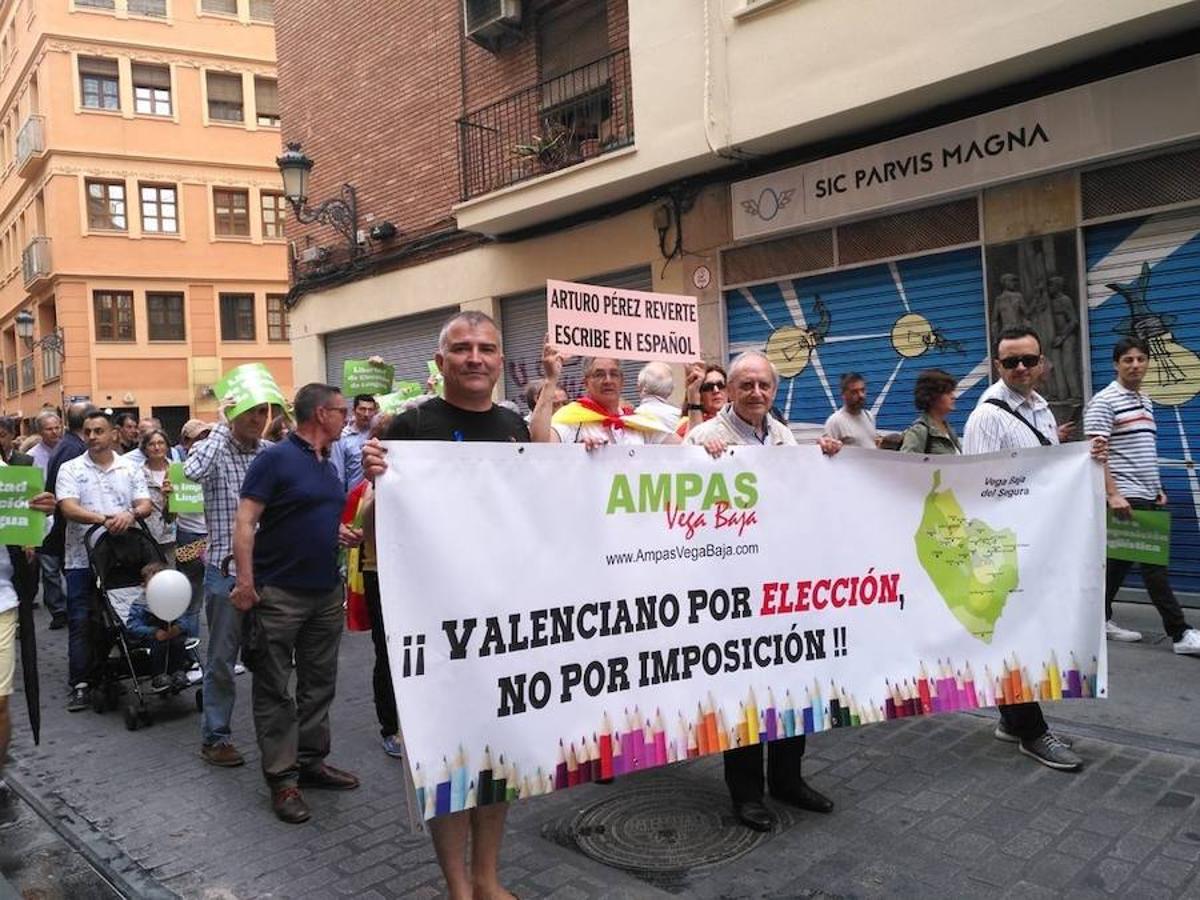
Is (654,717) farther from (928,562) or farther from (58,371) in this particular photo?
(58,371)

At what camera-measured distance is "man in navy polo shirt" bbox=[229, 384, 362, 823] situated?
4164 mm

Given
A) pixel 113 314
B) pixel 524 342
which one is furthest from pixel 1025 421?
pixel 113 314

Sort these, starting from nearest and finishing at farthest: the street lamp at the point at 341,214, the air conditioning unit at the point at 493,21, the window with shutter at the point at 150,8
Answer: the air conditioning unit at the point at 493,21 < the street lamp at the point at 341,214 < the window with shutter at the point at 150,8

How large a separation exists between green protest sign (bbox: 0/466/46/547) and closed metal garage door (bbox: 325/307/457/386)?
984 cm

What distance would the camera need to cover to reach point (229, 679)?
4.98 m

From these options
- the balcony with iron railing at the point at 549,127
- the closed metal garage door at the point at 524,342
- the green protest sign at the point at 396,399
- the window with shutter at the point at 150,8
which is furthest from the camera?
the window with shutter at the point at 150,8

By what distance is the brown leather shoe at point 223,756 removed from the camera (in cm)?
492

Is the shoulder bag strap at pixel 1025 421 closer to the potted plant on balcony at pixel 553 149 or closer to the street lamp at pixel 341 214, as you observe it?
the potted plant on balcony at pixel 553 149

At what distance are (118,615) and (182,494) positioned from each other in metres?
0.93

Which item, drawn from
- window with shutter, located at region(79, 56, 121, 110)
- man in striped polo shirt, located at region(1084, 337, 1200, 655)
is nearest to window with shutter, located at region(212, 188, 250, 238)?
window with shutter, located at region(79, 56, 121, 110)

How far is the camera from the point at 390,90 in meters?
14.7

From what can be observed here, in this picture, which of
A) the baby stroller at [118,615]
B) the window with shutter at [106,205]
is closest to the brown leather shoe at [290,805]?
the baby stroller at [118,615]

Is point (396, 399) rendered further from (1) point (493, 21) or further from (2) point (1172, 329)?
(2) point (1172, 329)

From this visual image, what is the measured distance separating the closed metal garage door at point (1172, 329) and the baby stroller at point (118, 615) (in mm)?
7283
